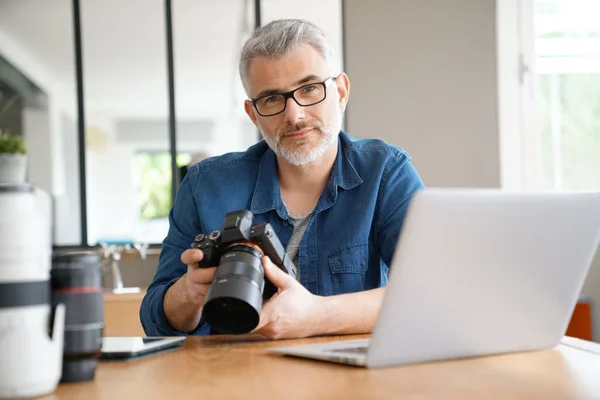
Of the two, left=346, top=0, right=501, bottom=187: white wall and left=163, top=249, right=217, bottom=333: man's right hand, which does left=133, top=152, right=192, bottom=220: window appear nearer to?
left=346, top=0, right=501, bottom=187: white wall

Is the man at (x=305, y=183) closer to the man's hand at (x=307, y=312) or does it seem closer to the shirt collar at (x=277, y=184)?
the shirt collar at (x=277, y=184)

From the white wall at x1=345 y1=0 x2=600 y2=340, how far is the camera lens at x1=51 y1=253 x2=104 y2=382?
→ 283 centimetres

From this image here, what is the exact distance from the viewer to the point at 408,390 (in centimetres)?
78

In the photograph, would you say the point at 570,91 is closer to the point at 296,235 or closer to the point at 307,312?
the point at 296,235

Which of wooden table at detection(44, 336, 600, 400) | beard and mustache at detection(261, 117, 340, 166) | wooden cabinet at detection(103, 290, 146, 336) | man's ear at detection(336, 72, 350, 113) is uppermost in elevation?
man's ear at detection(336, 72, 350, 113)

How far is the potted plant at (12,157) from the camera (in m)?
2.89

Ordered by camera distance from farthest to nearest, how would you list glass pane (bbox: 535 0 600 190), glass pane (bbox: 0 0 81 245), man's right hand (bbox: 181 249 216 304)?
glass pane (bbox: 535 0 600 190) → glass pane (bbox: 0 0 81 245) → man's right hand (bbox: 181 249 216 304)

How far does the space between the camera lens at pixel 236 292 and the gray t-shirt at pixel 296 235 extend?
1.74 feet

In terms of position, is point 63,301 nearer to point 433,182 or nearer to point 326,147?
point 326,147

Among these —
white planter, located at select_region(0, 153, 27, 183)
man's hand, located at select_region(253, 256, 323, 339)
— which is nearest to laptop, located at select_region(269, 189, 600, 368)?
man's hand, located at select_region(253, 256, 323, 339)

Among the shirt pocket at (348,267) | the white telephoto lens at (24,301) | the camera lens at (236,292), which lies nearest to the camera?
the white telephoto lens at (24,301)

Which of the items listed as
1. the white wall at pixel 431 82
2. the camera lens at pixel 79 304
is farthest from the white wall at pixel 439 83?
the camera lens at pixel 79 304

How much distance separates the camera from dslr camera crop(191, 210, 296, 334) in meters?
0.96

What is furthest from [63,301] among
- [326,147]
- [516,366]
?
[326,147]
